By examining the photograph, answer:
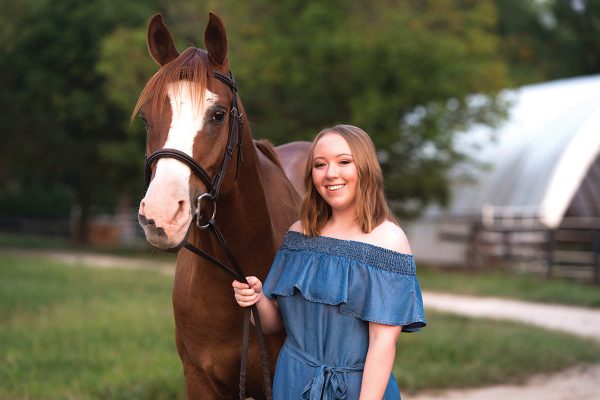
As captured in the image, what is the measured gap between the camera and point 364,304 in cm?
262

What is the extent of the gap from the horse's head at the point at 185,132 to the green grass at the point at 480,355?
353cm

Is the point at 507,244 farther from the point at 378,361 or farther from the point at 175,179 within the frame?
the point at 175,179

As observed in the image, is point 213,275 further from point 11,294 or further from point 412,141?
point 412,141

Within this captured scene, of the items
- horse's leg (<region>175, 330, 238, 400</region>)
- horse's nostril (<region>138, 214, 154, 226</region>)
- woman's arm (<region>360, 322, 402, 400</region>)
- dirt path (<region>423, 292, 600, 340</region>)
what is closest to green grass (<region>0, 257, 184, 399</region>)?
horse's leg (<region>175, 330, 238, 400</region>)

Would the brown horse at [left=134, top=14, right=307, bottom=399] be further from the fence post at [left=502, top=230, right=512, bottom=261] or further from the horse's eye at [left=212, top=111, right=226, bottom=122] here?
the fence post at [left=502, top=230, right=512, bottom=261]

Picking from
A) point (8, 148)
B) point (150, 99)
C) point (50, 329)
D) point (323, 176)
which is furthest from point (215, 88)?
point (8, 148)

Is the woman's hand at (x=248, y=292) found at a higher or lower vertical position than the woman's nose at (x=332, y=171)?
lower

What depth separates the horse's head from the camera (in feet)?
7.85

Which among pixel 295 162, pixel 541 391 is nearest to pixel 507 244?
pixel 541 391

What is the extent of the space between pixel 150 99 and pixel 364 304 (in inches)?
41.0

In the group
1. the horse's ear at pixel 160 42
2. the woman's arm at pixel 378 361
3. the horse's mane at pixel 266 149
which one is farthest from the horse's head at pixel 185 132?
the horse's mane at pixel 266 149

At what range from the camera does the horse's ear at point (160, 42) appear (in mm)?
2969

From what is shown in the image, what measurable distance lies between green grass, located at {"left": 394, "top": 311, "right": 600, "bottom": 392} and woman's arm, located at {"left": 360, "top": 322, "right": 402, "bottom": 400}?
331 centimetres

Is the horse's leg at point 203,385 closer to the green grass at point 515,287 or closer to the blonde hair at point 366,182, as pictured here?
the blonde hair at point 366,182
